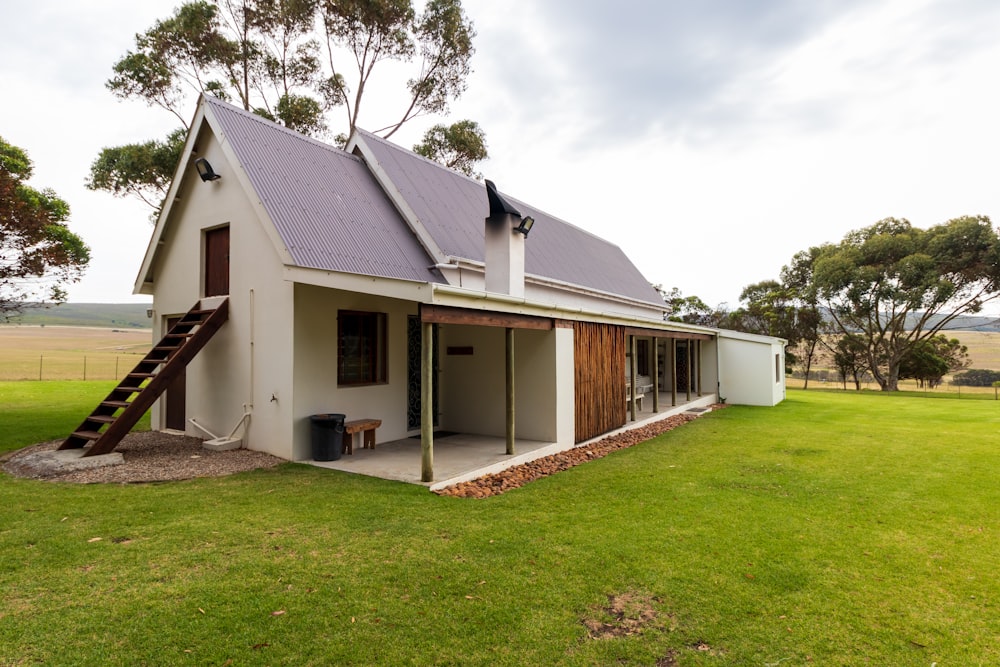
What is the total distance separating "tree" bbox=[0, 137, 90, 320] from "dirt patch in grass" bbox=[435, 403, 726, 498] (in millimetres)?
11653

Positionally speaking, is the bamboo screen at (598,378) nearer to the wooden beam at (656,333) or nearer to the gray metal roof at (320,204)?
the wooden beam at (656,333)

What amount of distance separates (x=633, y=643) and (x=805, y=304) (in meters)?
31.9

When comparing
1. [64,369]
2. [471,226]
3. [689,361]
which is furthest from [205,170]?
[64,369]

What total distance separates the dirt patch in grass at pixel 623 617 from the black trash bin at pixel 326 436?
17.5ft

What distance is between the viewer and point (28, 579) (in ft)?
12.4

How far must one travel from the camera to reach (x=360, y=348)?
9.17 metres

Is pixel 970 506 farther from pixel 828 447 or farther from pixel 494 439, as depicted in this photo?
pixel 494 439

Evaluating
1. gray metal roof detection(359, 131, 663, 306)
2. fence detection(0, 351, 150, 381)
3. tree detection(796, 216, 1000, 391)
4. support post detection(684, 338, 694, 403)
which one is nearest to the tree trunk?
tree detection(796, 216, 1000, 391)

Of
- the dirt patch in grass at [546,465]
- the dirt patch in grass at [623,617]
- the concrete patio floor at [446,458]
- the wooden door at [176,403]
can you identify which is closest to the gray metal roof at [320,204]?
the concrete patio floor at [446,458]

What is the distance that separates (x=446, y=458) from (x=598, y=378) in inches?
156

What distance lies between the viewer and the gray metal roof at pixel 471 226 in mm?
11484

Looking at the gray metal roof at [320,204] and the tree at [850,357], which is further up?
the gray metal roof at [320,204]

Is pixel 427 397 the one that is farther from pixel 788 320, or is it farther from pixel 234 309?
pixel 788 320

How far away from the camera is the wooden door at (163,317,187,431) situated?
32.9ft
